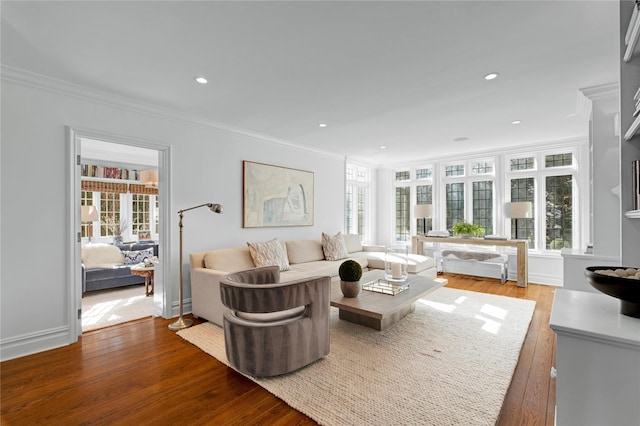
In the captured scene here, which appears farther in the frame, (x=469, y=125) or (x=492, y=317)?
(x=469, y=125)

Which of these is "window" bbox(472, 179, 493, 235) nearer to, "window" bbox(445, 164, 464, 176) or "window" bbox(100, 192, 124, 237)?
"window" bbox(445, 164, 464, 176)

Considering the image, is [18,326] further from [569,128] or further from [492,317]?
[569,128]

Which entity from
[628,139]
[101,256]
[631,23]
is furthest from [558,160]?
[101,256]

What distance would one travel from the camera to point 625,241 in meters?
1.68

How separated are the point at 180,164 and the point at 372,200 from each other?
4917 millimetres

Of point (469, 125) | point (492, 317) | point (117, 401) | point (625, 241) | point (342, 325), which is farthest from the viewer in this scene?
point (469, 125)

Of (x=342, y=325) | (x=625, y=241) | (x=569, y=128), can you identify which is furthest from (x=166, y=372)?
(x=569, y=128)

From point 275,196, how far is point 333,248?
Result: 1375 mm

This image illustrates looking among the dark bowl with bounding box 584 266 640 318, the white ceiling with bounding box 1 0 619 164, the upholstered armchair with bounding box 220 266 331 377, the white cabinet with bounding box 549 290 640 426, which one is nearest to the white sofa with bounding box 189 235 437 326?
the upholstered armchair with bounding box 220 266 331 377

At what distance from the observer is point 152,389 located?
215 centimetres

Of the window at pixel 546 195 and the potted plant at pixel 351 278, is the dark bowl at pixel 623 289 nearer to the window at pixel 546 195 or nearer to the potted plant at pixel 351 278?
the potted plant at pixel 351 278

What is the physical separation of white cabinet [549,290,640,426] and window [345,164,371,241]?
5455 mm

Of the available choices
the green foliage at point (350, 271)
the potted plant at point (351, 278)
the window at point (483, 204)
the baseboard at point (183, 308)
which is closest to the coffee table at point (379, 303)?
the potted plant at point (351, 278)

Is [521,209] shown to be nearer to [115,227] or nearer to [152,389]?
[152,389]
